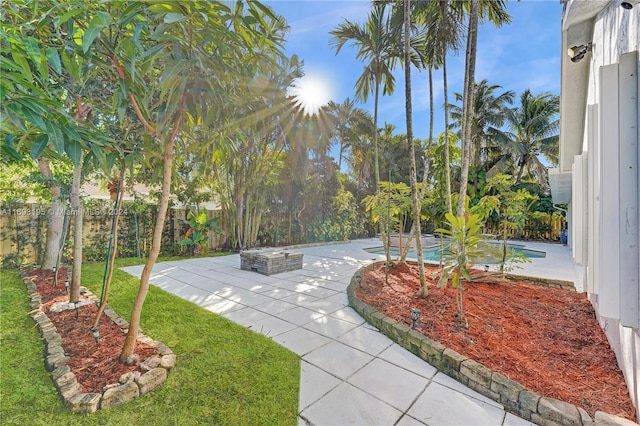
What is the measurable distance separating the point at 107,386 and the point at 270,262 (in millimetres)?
4367

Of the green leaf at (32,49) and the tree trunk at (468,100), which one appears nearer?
the green leaf at (32,49)

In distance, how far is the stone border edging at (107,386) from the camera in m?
2.06

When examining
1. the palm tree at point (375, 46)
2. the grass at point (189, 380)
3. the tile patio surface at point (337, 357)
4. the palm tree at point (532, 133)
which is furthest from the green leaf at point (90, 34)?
the palm tree at point (532, 133)

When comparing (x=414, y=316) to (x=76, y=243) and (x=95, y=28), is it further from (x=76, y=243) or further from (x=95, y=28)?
(x=76, y=243)

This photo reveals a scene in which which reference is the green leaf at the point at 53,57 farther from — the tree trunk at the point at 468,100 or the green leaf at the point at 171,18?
the tree trunk at the point at 468,100

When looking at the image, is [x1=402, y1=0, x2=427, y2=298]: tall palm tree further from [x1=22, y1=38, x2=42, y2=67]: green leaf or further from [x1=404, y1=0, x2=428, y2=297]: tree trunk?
[x1=22, y1=38, x2=42, y2=67]: green leaf

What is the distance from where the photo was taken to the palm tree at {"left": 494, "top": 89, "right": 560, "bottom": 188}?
52.3 ft

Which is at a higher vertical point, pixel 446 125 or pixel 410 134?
pixel 446 125

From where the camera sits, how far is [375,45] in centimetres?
627

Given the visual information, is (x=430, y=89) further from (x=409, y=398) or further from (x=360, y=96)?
(x=409, y=398)

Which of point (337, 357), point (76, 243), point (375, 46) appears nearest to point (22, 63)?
point (337, 357)

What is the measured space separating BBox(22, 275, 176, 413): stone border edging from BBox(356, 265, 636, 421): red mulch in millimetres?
2732

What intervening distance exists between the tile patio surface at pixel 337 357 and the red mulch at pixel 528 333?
17.9 inches

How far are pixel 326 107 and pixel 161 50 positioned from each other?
12.3 m
